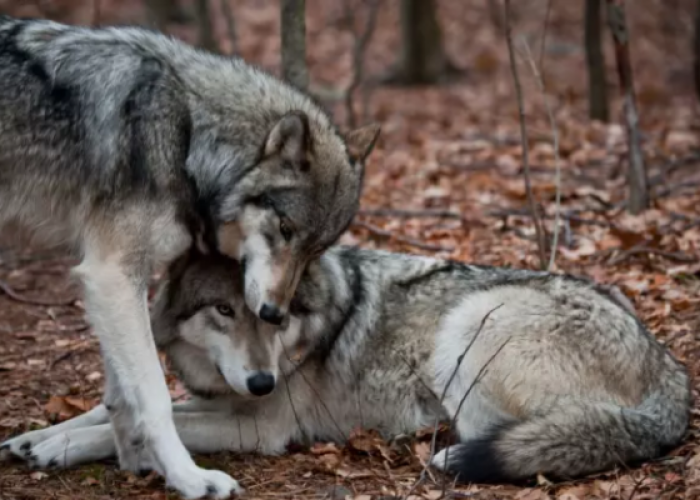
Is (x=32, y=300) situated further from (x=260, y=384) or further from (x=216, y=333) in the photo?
(x=260, y=384)

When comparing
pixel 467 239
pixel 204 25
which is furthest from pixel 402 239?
pixel 204 25

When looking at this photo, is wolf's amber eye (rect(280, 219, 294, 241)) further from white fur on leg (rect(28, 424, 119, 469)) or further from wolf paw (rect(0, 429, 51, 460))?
wolf paw (rect(0, 429, 51, 460))

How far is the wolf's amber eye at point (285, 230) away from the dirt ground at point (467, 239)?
1.10 metres

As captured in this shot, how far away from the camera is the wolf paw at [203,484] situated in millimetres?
4223

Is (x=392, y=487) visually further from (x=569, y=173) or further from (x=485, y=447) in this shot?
(x=569, y=173)

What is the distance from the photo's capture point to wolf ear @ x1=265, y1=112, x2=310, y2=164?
445cm

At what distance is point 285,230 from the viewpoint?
4.45m

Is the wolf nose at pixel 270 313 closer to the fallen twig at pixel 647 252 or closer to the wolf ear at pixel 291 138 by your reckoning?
the wolf ear at pixel 291 138

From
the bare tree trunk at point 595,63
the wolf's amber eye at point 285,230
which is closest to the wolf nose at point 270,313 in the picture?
the wolf's amber eye at point 285,230

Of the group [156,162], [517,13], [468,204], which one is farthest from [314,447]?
[517,13]

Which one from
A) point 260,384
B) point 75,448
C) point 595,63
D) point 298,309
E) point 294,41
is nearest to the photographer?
Result: point 260,384

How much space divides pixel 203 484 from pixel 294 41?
3927mm

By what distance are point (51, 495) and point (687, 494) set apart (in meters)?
2.74

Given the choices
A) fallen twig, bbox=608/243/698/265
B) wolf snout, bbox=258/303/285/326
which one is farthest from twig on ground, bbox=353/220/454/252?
wolf snout, bbox=258/303/285/326
